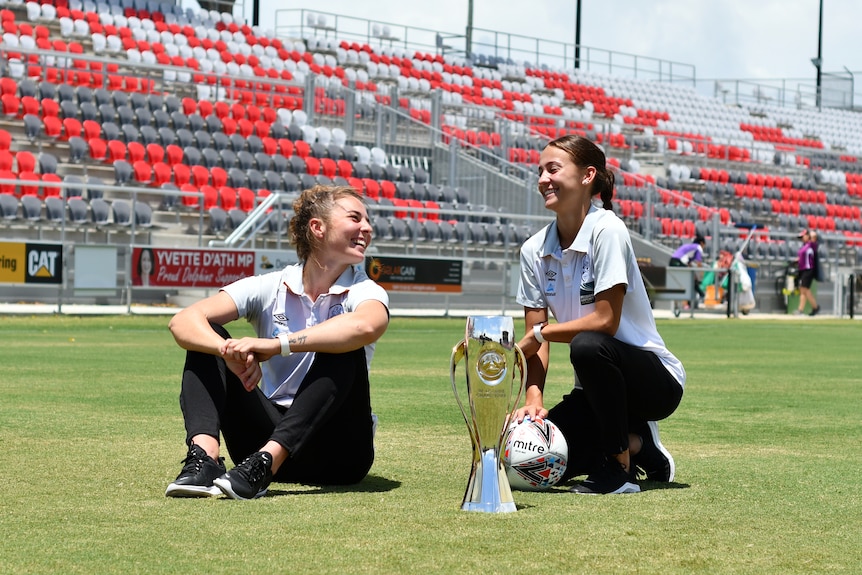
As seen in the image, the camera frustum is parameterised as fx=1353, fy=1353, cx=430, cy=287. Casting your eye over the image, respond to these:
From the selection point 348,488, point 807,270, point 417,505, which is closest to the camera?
point 417,505

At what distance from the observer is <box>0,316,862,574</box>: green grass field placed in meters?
3.73

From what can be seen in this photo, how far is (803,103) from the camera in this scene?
5428 centimetres

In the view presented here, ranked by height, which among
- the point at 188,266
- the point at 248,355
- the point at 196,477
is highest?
the point at 248,355

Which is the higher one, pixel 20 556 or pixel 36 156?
pixel 36 156

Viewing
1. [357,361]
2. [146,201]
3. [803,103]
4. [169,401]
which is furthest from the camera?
[803,103]

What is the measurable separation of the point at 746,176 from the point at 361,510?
117 ft

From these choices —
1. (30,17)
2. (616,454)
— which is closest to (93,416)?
(616,454)

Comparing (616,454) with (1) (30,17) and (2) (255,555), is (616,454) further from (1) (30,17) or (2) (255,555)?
(1) (30,17)

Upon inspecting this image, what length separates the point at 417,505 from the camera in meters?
4.70

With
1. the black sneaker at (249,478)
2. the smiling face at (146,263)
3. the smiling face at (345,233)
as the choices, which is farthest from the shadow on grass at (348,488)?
the smiling face at (146,263)

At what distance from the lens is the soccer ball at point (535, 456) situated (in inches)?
201

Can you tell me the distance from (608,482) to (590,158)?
124cm

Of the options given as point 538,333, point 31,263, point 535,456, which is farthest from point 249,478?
point 31,263

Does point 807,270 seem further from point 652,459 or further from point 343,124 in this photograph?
point 652,459
